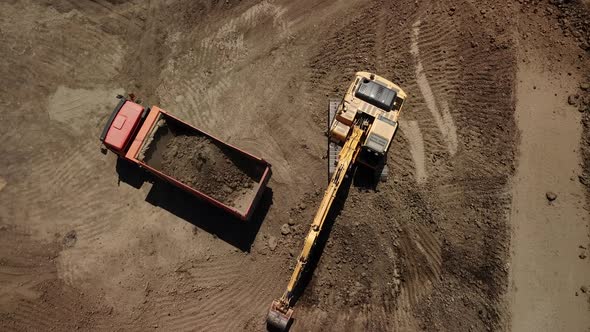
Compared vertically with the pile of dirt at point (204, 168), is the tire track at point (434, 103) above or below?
above

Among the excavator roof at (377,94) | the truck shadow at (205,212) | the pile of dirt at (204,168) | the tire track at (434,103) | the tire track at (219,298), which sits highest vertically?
the tire track at (434,103)

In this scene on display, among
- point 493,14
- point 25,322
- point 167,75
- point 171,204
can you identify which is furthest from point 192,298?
point 493,14

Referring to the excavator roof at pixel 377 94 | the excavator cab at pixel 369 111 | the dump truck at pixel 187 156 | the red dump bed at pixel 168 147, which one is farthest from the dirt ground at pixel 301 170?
the excavator roof at pixel 377 94

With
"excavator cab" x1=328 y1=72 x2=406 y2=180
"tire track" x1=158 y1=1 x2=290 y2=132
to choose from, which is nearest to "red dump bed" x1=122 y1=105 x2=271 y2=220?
"tire track" x1=158 y1=1 x2=290 y2=132

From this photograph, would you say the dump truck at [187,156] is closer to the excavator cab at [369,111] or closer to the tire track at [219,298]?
the tire track at [219,298]

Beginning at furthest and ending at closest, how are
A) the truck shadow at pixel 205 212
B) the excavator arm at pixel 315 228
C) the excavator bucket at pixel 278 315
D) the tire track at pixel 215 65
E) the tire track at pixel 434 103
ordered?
the tire track at pixel 215 65, the tire track at pixel 434 103, the truck shadow at pixel 205 212, the excavator bucket at pixel 278 315, the excavator arm at pixel 315 228

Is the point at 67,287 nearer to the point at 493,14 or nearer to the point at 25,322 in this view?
the point at 25,322

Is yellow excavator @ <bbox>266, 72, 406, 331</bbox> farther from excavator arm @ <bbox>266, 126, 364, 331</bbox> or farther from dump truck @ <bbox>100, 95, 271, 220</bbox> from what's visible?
dump truck @ <bbox>100, 95, 271, 220</bbox>
